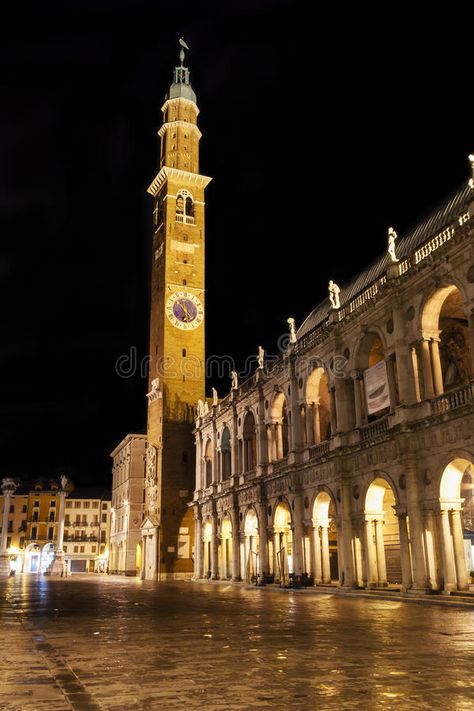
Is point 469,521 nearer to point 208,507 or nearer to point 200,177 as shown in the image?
point 208,507

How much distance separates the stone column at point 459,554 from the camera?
79.5ft

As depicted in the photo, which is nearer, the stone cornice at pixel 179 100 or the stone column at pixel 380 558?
the stone column at pixel 380 558

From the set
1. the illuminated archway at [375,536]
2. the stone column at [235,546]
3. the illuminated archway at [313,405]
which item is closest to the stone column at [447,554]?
the illuminated archway at [375,536]

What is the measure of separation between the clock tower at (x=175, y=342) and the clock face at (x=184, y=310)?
0.10 meters

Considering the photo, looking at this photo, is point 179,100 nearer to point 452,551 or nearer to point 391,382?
point 391,382

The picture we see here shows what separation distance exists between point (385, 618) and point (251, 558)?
2888 cm

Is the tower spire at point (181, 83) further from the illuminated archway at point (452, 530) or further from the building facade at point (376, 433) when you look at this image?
the illuminated archway at point (452, 530)

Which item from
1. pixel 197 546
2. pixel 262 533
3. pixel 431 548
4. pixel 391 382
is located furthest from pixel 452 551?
pixel 197 546

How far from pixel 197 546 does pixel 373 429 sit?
28.6 metres

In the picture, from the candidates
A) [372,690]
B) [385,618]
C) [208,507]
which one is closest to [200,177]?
[208,507]

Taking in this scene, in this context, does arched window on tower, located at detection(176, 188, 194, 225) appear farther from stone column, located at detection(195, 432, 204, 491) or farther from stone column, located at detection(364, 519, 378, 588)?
stone column, located at detection(364, 519, 378, 588)

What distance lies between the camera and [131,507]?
7400cm

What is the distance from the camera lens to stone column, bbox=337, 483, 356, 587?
3059 centimetres

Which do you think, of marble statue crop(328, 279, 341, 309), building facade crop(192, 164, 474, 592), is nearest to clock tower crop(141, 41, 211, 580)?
building facade crop(192, 164, 474, 592)
